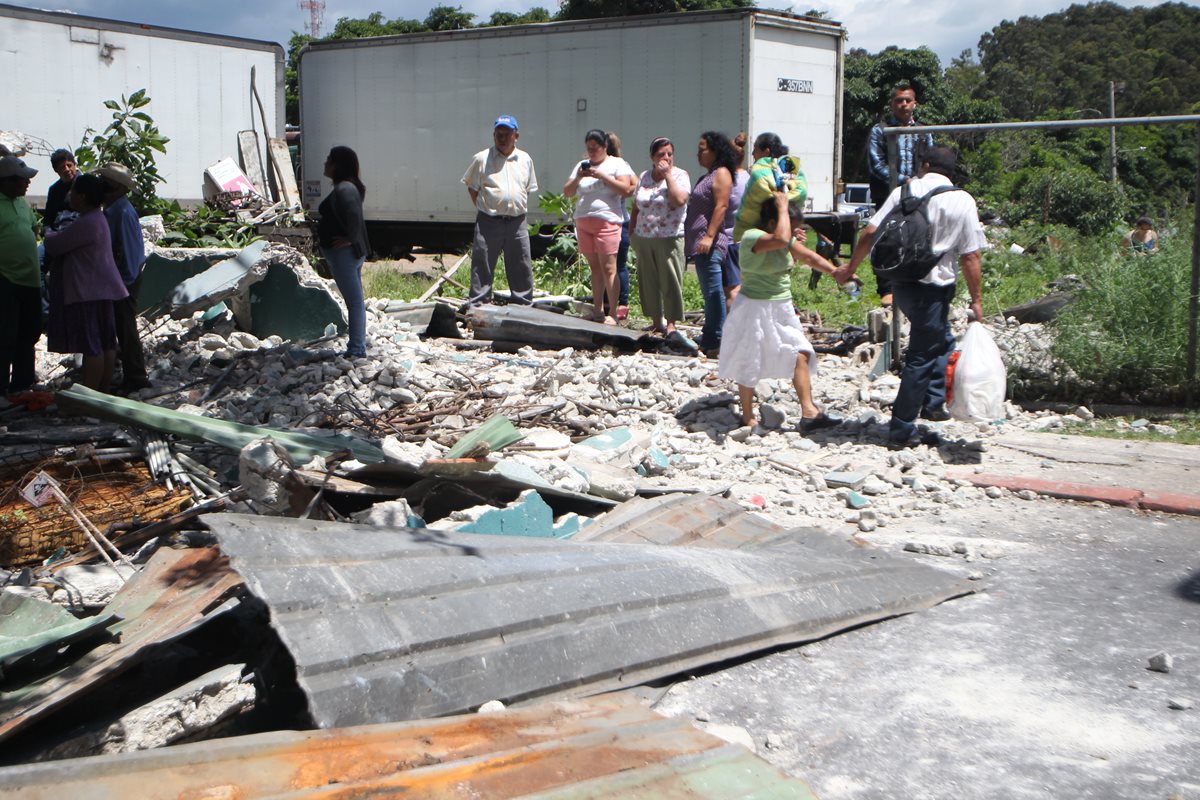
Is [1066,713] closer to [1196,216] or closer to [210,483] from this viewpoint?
[210,483]

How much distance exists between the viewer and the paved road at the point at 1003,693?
2885 millimetres

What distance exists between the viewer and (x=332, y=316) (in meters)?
9.52

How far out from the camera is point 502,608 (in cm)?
330

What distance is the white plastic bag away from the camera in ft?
→ 19.6

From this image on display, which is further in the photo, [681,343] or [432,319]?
[432,319]

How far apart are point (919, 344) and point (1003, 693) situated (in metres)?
3.18

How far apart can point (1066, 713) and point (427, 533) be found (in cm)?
213

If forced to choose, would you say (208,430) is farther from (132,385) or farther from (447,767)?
(447,767)

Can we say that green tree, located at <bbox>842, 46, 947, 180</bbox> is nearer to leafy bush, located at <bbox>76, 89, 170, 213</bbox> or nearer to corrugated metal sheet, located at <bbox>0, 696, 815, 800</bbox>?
leafy bush, located at <bbox>76, 89, 170, 213</bbox>

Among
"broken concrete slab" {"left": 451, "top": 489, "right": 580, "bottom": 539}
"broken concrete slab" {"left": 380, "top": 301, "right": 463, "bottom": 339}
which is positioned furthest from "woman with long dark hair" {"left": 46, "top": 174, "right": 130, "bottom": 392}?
"broken concrete slab" {"left": 451, "top": 489, "right": 580, "bottom": 539}

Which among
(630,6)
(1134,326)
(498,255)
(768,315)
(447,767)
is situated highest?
(630,6)

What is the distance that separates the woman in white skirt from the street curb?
1.22m

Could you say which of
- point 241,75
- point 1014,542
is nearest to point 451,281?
point 241,75

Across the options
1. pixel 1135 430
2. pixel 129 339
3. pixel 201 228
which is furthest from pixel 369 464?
pixel 201 228
